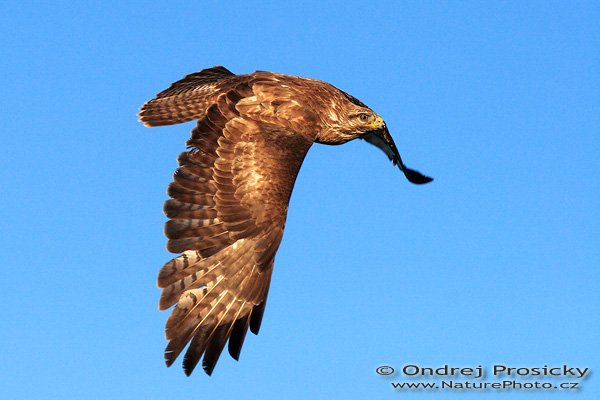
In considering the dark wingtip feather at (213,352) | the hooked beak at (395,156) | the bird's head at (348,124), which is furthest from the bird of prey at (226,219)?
the hooked beak at (395,156)

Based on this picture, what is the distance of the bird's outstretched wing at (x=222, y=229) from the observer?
12281 millimetres

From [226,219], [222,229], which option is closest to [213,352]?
[222,229]

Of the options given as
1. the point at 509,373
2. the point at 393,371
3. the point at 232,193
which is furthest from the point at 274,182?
the point at 509,373

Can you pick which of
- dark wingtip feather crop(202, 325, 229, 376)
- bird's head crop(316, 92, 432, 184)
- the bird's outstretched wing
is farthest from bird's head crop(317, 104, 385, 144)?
dark wingtip feather crop(202, 325, 229, 376)

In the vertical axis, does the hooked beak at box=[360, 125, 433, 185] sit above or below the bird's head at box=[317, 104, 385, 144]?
above

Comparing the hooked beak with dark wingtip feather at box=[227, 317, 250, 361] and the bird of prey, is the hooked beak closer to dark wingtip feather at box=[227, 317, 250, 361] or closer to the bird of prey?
the bird of prey

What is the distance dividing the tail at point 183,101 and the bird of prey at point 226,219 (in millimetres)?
1007

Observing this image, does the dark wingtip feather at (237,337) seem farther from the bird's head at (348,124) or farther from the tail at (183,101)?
the tail at (183,101)

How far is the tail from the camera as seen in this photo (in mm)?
14469

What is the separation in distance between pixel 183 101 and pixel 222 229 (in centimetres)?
295

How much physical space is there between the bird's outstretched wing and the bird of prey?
0.01m

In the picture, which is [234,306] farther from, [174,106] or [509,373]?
[509,373]

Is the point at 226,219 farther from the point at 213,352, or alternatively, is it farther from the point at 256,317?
the point at 213,352

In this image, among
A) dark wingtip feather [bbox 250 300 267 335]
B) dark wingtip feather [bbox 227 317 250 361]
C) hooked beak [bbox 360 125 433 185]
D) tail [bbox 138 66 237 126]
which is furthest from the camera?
hooked beak [bbox 360 125 433 185]
